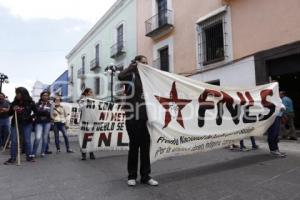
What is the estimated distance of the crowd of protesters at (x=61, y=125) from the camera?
449 centimetres

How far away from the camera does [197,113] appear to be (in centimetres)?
548

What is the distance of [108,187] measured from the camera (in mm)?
4414

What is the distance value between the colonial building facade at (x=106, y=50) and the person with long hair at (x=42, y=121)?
11.4 meters

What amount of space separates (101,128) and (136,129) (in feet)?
10.3

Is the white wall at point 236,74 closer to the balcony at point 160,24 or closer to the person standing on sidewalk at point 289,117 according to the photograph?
the person standing on sidewalk at point 289,117

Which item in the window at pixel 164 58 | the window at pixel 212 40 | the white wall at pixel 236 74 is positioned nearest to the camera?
the white wall at pixel 236 74

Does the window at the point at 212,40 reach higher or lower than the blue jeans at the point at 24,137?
higher

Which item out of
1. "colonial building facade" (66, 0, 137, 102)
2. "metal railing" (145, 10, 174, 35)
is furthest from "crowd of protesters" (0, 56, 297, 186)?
"colonial building facade" (66, 0, 137, 102)

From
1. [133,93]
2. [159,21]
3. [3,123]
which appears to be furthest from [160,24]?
[133,93]

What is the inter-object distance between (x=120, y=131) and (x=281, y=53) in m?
6.10

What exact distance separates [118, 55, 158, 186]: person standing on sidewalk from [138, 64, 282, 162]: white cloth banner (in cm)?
10

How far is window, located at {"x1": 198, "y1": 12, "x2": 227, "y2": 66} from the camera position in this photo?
13.1 meters

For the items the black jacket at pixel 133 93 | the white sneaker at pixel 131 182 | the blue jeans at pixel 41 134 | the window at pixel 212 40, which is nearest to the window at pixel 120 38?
the window at pixel 212 40

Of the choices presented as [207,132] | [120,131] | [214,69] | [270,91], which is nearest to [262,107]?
[270,91]
